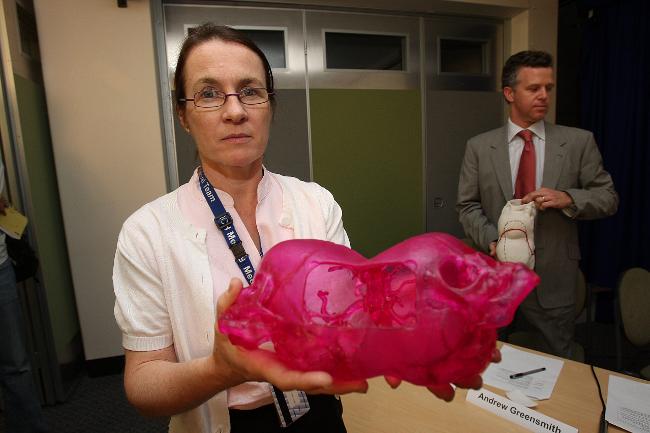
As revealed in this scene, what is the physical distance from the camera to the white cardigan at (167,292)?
34.0 inches

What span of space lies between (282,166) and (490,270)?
9.73ft

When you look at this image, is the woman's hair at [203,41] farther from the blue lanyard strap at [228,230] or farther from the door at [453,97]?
the door at [453,97]

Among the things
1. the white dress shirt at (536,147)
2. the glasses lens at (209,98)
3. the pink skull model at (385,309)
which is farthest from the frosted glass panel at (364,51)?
the pink skull model at (385,309)

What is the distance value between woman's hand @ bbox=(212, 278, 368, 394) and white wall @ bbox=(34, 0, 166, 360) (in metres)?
2.70

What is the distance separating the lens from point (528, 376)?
1.30 m

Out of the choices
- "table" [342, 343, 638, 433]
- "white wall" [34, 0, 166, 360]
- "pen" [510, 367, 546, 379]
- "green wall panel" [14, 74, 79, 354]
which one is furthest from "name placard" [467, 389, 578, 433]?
"green wall panel" [14, 74, 79, 354]

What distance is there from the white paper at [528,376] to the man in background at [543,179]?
794mm

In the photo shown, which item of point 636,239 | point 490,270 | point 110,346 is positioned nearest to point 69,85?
point 110,346

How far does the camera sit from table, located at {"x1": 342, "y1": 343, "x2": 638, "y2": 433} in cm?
110

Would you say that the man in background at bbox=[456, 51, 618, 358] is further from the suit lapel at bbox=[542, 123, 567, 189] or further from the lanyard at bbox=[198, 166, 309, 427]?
the lanyard at bbox=[198, 166, 309, 427]

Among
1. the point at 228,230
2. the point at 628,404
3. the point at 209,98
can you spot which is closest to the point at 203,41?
the point at 209,98

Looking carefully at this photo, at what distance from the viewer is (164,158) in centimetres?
303

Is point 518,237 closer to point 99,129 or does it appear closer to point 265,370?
point 265,370

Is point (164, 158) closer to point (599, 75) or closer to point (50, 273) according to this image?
point (50, 273)
